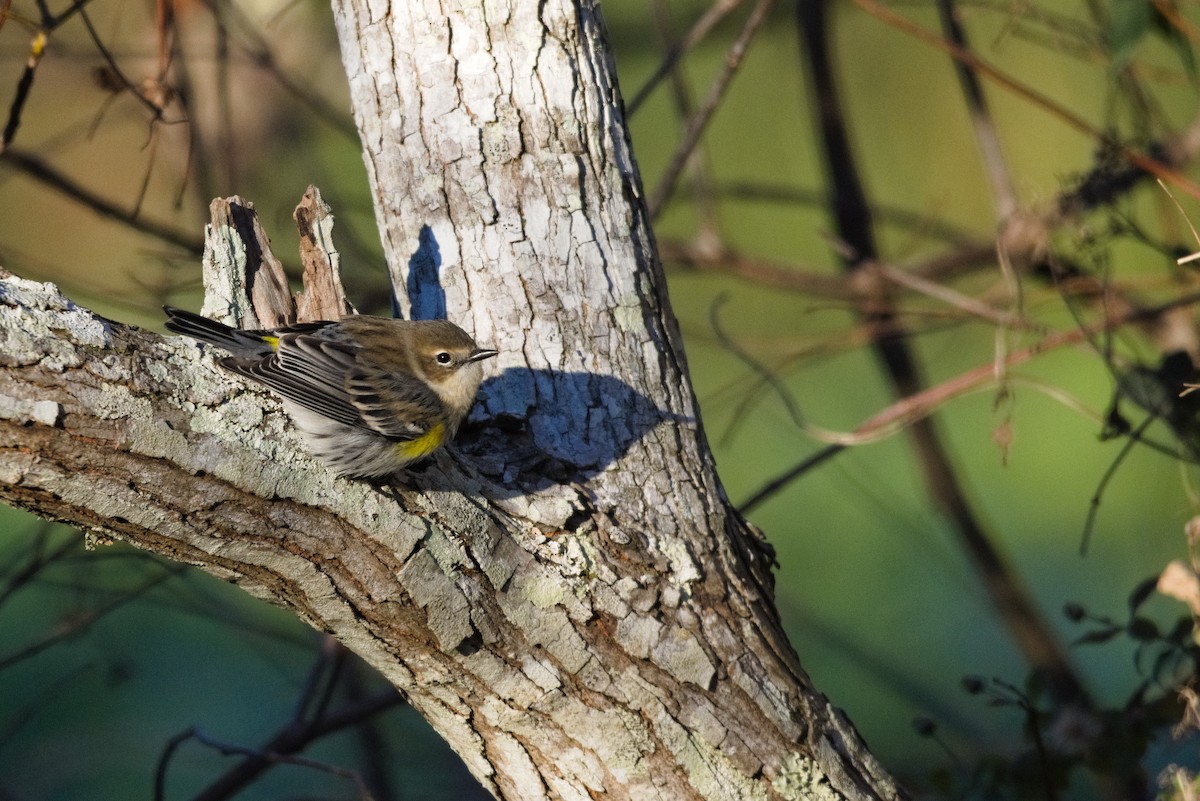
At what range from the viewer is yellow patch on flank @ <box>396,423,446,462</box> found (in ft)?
8.29

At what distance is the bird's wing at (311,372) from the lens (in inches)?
94.8

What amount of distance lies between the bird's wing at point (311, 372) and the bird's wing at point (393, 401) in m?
0.03

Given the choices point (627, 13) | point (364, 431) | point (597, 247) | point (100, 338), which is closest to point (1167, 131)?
point (597, 247)

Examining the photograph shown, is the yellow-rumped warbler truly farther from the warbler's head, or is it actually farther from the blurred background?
the blurred background

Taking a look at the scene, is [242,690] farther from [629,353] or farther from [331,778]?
[629,353]

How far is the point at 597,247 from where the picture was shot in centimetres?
279

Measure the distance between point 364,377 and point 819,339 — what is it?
129 inches

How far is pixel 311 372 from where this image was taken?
2.71 m

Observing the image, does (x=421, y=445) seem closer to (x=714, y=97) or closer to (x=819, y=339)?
(x=714, y=97)

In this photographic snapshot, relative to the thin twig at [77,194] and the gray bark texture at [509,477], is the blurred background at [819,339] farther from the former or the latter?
the gray bark texture at [509,477]

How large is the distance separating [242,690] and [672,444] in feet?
18.4

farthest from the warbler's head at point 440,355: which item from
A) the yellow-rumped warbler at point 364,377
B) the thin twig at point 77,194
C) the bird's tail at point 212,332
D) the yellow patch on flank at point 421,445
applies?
the thin twig at point 77,194

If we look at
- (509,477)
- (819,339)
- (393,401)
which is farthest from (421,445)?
(819,339)

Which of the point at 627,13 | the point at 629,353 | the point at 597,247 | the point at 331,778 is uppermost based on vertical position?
the point at 627,13
